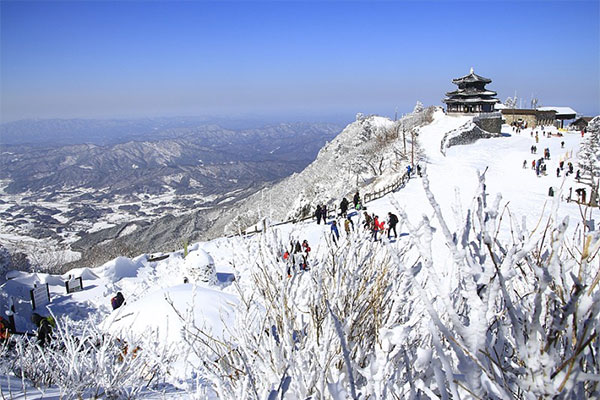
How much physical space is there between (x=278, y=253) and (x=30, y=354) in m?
4.52

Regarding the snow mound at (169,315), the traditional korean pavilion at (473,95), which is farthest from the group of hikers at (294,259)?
the traditional korean pavilion at (473,95)

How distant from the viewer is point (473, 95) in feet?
135

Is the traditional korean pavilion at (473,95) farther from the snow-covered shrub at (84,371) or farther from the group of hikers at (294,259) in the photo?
the snow-covered shrub at (84,371)

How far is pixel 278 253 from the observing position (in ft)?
15.7

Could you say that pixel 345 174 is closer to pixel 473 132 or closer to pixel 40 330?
pixel 473 132

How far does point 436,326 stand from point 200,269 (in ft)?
38.0

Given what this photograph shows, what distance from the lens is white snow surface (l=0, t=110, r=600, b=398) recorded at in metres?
8.29

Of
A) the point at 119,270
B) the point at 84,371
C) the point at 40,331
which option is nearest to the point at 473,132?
the point at 119,270

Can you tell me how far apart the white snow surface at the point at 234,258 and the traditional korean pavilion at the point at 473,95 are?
5.58 meters

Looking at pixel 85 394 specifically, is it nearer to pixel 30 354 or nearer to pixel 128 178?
pixel 30 354

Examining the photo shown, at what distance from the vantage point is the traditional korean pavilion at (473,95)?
41.1 m

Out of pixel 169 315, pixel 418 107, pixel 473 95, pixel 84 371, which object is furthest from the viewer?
pixel 418 107

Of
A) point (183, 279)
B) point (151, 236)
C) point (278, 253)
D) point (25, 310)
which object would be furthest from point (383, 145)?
point (151, 236)

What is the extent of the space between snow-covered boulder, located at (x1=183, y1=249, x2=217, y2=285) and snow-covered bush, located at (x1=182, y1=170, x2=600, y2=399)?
878 cm
